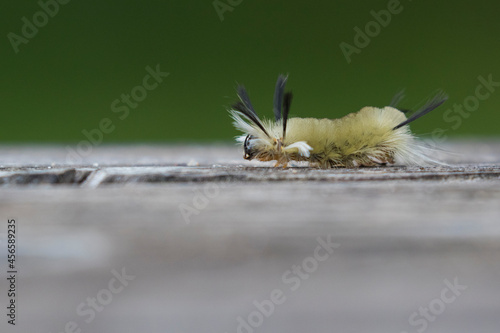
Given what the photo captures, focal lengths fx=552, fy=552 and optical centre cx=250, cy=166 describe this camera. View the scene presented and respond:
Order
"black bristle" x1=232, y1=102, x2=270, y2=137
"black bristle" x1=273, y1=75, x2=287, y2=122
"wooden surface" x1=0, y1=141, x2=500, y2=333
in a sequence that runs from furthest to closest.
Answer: "black bristle" x1=273, y1=75, x2=287, y2=122 < "black bristle" x1=232, y1=102, x2=270, y2=137 < "wooden surface" x1=0, y1=141, x2=500, y2=333

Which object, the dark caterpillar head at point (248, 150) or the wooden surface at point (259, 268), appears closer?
the wooden surface at point (259, 268)

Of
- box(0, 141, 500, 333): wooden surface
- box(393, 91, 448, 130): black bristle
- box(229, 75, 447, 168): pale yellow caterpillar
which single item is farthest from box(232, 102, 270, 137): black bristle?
box(0, 141, 500, 333): wooden surface

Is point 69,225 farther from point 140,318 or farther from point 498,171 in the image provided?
point 498,171

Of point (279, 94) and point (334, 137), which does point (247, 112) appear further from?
point (334, 137)

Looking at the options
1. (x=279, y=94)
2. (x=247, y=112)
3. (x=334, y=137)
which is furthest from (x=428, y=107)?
(x=247, y=112)

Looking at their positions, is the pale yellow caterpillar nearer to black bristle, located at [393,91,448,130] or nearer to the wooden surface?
black bristle, located at [393,91,448,130]

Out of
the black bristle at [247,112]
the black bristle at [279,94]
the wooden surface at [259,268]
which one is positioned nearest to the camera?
the wooden surface at [259,268]

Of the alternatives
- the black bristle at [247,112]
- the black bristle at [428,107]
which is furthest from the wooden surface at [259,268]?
the black bristle at [428,107]

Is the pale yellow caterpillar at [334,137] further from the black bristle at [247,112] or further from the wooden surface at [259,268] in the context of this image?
the wooden surface at [259,268]

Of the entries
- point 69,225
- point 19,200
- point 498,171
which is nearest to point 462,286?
point 69,225
